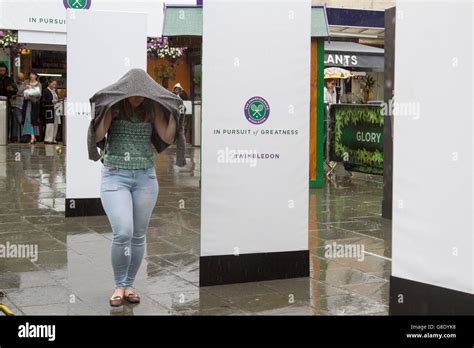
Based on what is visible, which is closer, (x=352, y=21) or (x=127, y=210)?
(x=127, y=210)

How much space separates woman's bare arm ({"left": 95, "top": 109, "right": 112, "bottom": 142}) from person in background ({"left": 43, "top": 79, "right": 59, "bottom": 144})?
692 inches

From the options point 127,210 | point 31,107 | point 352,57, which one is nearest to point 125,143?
point 127,210

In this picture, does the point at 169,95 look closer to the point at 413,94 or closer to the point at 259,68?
the point at 259,68

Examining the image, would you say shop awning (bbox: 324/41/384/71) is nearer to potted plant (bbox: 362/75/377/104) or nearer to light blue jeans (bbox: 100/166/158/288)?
potted plant (bbox: 362/75/377/104)

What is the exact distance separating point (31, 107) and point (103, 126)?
17.5 m

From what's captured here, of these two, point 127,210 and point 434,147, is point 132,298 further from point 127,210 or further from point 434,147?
point 434,147

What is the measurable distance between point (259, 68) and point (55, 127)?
17.9m

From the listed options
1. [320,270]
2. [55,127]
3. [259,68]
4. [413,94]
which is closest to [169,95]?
[259,68]

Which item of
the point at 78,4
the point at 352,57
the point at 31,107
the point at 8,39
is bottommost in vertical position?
the point at 31,107

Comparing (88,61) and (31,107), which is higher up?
(88,61)

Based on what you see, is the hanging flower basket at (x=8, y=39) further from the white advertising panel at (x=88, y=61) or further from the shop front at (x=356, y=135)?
the white advertising panel at (x=88, y=61)

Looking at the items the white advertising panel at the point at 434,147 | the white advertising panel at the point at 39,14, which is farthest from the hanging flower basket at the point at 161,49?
the white advertising panel at the point at 434,147

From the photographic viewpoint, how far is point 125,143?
5984 mm

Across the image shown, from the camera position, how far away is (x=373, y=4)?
87.3 feet
